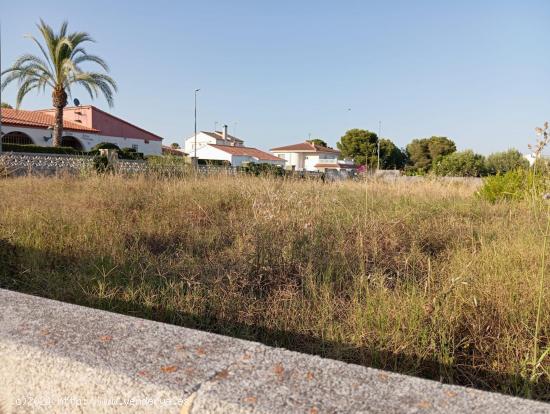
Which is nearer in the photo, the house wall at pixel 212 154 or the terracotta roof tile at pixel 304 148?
the house wall at pixel 212 154

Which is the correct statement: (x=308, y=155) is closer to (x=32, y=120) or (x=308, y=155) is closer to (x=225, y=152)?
(x=225, y=152)

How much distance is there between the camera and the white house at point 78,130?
28359 millimetres

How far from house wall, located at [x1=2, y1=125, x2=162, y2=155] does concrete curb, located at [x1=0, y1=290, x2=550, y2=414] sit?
31152 millimetres

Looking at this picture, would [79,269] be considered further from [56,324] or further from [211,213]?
[211,213]

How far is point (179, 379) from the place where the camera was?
105 centimetres

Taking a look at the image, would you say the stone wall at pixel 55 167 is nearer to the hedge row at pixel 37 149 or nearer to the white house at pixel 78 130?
the hedge row at pixel 37 149

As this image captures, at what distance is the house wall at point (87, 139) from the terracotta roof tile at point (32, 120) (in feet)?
0.95

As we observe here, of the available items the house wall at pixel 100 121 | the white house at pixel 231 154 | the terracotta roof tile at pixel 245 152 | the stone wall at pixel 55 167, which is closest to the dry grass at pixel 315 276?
the stone wall at pixel 55 167

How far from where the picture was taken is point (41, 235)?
134 inches

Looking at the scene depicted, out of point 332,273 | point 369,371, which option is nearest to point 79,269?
point 332,273

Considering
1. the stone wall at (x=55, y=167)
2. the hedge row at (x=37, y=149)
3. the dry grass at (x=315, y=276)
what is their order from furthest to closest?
the hedge row at (x=37, y=149) → the stone wall at (x=55, y=167) → the dry grass at (x=315, y=276)

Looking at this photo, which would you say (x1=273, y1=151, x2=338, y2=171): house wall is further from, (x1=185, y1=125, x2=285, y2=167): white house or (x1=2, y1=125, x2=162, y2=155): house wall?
(x1=2, y1=125, x2=162, y2=155): house wall

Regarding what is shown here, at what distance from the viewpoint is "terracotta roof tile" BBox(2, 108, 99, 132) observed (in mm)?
27719

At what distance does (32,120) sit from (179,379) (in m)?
34.2
